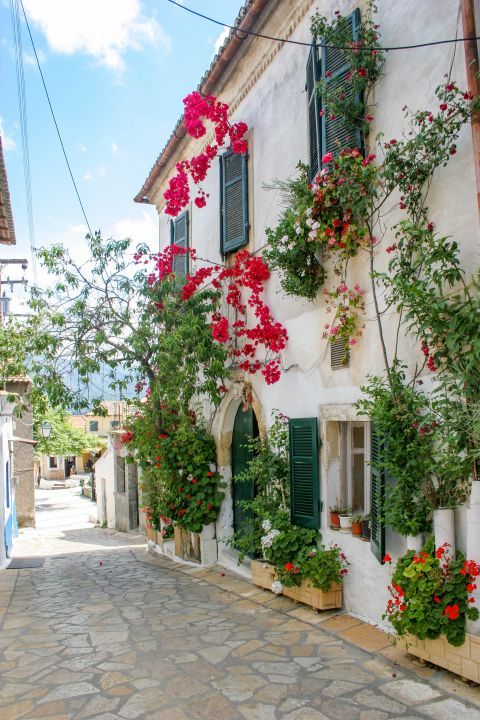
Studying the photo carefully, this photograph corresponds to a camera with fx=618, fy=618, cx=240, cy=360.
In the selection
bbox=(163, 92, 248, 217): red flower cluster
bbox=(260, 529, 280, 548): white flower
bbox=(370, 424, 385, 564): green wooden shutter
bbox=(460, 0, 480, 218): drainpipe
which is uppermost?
bbox=(163, 92, 248, 217): red flower cluster

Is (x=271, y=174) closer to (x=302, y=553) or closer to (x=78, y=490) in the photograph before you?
(x=302, y=553)

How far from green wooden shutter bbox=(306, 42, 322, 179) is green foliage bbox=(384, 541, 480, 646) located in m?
4.40

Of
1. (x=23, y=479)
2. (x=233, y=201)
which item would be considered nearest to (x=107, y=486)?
(x=23, y=479)

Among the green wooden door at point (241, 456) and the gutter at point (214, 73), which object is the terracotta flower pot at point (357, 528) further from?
the gutter at point (214, 73)

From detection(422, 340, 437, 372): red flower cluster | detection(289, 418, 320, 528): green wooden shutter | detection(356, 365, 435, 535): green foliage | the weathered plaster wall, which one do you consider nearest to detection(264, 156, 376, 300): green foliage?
detection(422, 340, 437, 372): red flower cluster

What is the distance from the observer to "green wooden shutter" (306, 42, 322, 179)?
23.0 feet

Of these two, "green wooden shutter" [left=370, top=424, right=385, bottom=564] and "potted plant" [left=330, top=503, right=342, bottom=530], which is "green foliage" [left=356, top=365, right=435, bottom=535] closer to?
"green wooden shutter" [left=370, top=424, right=385, bottom=564]

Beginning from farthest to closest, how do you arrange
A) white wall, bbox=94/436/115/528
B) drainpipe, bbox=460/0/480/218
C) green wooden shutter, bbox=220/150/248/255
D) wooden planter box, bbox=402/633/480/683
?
white wall, bbox=94/436/115/528
green wooden shutter, bbox=220/150/248/255
drainpipe, bbox=460/0/480/218
wooden planter box, bbox=402/633/480/683

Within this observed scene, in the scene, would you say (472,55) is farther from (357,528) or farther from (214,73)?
(214,73)

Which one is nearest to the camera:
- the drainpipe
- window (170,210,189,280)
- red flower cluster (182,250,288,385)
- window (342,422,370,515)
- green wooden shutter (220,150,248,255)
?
the drainpipe

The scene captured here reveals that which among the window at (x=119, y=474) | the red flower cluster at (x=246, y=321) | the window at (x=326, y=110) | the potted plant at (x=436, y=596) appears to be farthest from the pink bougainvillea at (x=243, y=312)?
the window at (x=119, y=474)

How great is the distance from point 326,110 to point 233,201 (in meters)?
3.23

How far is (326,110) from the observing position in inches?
266

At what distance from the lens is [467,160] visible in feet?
17.0
